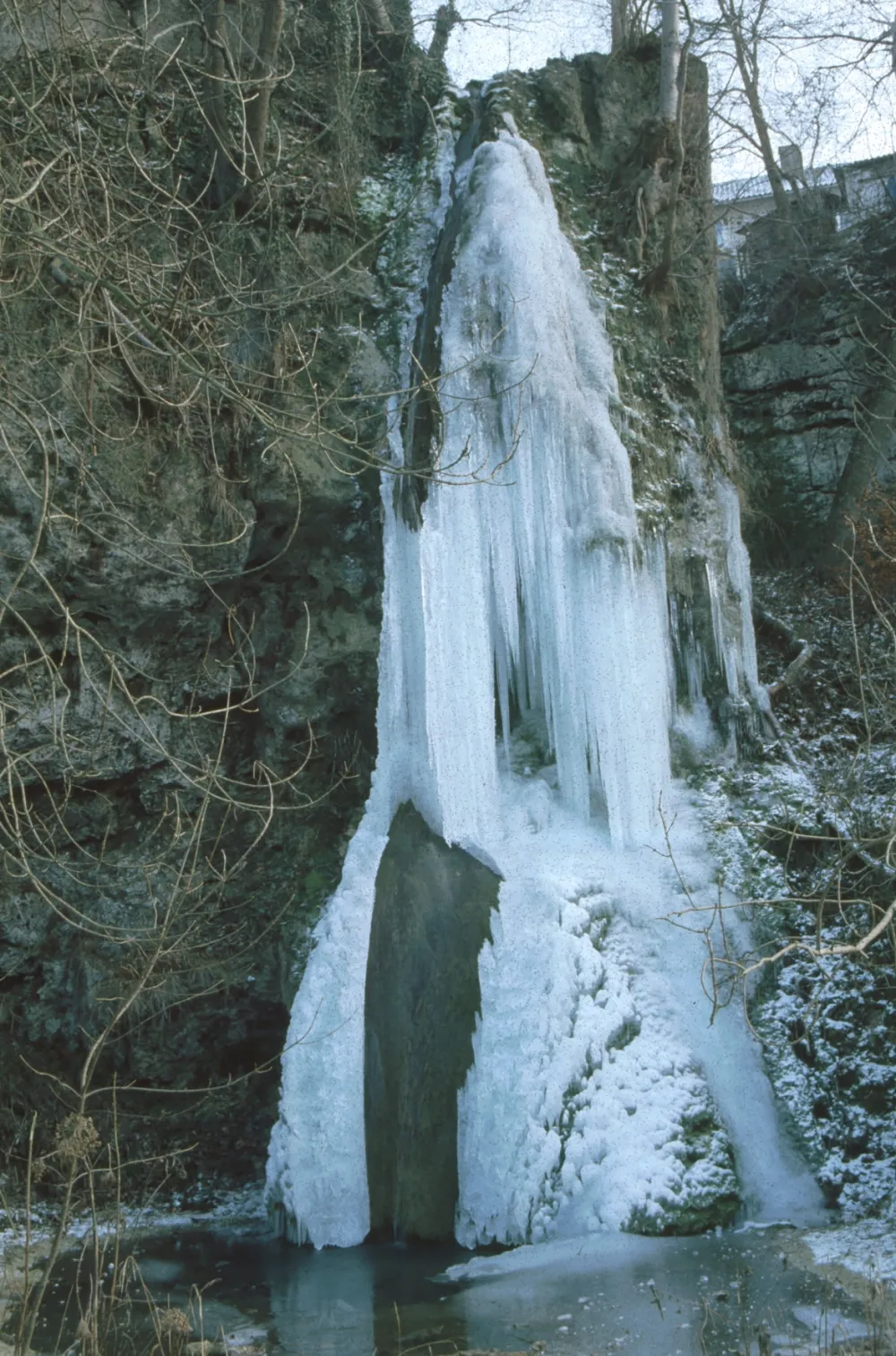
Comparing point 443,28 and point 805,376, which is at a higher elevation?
point 443,28

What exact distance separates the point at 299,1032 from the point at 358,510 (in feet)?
11.5

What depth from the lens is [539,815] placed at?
8359 mm

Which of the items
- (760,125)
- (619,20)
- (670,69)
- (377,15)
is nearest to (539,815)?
(670,69)

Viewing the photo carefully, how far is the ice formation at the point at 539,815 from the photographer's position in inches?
274

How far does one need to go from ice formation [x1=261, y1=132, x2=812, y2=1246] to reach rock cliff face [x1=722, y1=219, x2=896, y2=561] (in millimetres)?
4237

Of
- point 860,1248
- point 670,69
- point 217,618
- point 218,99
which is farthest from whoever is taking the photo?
point 670,69

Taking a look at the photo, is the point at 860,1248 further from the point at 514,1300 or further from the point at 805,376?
the point at 805,376

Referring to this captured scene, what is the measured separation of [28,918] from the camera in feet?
28.4

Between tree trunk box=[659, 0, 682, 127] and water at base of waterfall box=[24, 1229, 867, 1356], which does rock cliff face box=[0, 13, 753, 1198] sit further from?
water at base of waterfall box=[24, 1229, 867, 1356]

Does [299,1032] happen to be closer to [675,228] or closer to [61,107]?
[61,107]

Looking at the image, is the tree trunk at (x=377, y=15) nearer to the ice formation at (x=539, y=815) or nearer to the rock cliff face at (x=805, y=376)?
the ice formation at (x=539, y=815)

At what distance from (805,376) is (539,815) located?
7.45 metres

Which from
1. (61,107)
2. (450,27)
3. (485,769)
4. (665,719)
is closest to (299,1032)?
(485,769)

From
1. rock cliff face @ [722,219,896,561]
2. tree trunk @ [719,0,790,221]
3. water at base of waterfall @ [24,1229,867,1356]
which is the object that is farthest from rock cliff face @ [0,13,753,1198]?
tree trunk @ [719,0,790,221]
